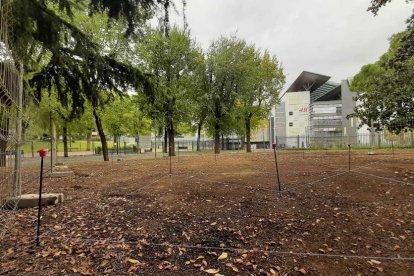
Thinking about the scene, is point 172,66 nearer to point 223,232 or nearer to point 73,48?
point 73,48

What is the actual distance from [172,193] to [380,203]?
4102 millimetres

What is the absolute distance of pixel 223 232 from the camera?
4.57 metres

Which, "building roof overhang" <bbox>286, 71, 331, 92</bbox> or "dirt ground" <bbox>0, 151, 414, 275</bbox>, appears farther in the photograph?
"building roof overhang" <bbox>286, 71, 331, 92</bbox>

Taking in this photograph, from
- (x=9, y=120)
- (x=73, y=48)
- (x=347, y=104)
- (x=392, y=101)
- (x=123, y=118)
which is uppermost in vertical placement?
(x=347, y=104)

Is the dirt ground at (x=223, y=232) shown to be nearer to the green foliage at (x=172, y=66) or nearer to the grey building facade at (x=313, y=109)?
the green foliage at (x=172, y=66)

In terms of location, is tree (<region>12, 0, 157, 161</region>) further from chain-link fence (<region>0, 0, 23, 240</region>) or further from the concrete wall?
the concrete wall

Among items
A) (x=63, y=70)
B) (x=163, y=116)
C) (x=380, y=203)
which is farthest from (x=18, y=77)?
(x=163, y=116)

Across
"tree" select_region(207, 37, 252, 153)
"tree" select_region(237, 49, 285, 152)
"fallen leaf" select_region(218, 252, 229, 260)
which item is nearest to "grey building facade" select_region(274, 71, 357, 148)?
"tree" select_region(237, 49, 285, 152)

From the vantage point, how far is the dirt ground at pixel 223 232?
370 centimetres

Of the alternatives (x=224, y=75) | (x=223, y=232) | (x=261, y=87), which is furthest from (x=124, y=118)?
(x=223, y=232)

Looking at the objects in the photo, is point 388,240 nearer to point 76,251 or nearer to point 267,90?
point 76,251

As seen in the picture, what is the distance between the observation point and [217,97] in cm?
2675

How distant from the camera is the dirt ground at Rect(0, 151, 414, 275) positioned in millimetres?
3697

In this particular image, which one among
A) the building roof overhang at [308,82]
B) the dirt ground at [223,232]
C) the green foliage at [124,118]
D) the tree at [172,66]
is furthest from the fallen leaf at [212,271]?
the building roof overhang at [308,82]
